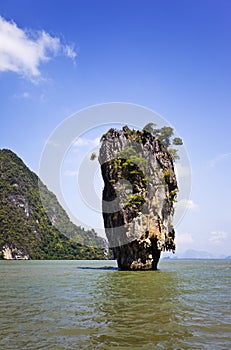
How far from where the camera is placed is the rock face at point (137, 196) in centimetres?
2708

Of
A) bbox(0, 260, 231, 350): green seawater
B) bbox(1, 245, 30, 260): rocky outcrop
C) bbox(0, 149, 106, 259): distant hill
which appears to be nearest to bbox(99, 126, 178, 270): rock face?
bbox(0, 260, 231, 350): green seawater

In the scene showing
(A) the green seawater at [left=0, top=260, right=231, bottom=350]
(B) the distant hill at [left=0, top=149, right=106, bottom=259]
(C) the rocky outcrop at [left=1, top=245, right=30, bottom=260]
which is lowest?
(A) the green seawater at [left=0, top=260, right=231, bottom=350]

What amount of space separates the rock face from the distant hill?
6594cm

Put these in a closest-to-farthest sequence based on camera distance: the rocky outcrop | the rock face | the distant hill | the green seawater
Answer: the green seawater < the rock face < the rocky outcrop < the distant hill

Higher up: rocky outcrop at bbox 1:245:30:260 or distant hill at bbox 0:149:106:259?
distant hill at bbox 0:149:106:259

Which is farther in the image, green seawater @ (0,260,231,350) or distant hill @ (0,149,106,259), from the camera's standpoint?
distant hill @ (0,149,106,259)

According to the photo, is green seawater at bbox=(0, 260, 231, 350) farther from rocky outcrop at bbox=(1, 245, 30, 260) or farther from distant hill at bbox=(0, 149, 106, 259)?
distant hill at bbox=(0, 149, 106, 259)

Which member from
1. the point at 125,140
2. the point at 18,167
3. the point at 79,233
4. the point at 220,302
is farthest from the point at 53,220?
the point at 220,302

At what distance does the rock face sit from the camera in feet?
88.8

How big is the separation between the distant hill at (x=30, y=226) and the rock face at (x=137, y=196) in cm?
6594

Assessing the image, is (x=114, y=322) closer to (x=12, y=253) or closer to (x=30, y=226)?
(x=12, y=253)

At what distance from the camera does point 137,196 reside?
2752cm

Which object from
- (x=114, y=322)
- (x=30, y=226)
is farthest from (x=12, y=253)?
(x=114, y=322)

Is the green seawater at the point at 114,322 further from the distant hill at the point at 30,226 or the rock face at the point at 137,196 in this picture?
the distant hill at the point at 30,226
